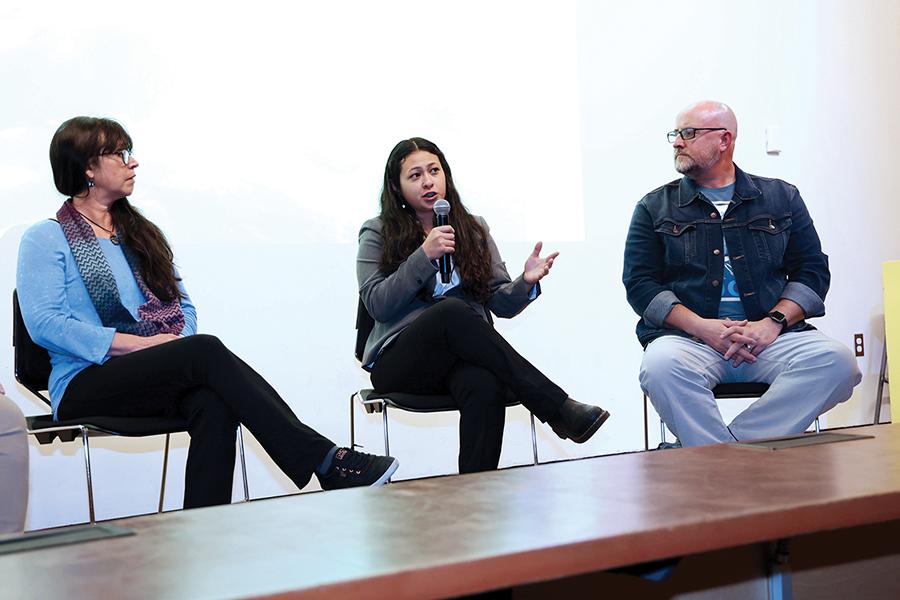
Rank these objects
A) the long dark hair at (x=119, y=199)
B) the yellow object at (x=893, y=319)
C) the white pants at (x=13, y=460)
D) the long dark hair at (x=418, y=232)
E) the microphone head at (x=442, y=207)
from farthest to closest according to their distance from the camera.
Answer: the yellow object at (x=893, y=319) < the long dark hair at (x=418, y=232) < the microphone head at (x=442, y=207) < the long dark hair at (x=119, y=199) < the white pants at (x=13, y=460)

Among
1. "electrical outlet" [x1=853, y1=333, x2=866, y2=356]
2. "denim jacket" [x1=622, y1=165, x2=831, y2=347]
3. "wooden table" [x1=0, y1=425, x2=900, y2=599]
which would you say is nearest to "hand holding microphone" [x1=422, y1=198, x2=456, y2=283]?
"denim jacket" [x1=622, y1=165, x2=831, y2=347]

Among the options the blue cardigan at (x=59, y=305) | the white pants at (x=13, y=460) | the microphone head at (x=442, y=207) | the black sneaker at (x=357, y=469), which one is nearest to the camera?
the white pants at (x=13, y=460)

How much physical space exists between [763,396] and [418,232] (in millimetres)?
1068

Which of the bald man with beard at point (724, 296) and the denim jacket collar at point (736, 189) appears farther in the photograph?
the denim jacket collar at point (736, 189)

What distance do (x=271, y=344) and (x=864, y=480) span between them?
2.88m

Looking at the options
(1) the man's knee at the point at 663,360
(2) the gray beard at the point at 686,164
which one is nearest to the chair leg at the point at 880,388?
(2) the gray beard at the point at 686,164

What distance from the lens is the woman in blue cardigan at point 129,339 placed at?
2297 mm

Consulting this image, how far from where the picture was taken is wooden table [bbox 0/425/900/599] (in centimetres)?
68

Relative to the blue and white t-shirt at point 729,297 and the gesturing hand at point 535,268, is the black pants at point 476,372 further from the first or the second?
the blue and white t-shirt at point 729,297

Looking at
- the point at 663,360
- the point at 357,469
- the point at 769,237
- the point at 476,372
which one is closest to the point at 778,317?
the point at 769,237

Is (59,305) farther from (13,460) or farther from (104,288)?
(13,460)

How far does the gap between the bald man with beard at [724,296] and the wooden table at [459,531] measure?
61.1 inches

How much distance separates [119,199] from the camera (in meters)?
2.71

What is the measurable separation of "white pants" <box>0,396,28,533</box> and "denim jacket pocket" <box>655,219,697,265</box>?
181 cm
